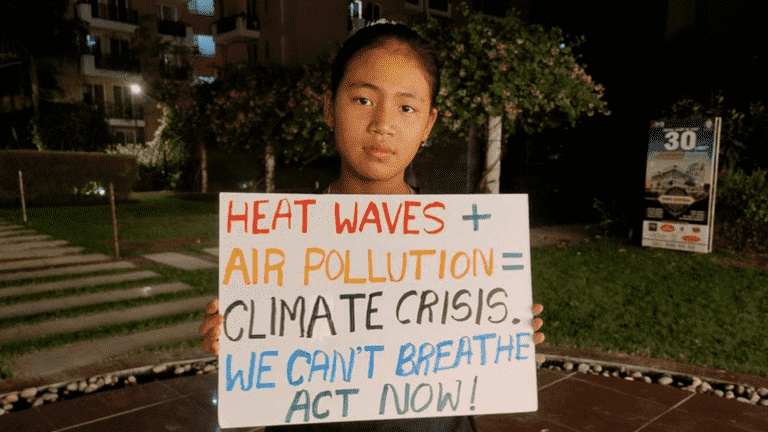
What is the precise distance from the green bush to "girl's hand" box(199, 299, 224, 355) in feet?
31.0

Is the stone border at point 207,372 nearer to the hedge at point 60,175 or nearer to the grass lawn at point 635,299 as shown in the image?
the grass lawn at point 635,299

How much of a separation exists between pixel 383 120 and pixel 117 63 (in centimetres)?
3659

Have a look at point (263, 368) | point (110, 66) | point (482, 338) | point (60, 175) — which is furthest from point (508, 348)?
point (110, 66)

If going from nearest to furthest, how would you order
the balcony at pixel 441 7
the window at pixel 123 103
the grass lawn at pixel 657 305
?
the grass lawn at pixel 657 305 < the balcony at pixel 441 7 < the window at pixel 123 103

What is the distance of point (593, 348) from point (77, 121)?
80.4 ft

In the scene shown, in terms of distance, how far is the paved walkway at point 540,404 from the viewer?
2.81 m

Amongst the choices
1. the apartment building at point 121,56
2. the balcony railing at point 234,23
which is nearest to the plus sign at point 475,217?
the balcony railing at point 234,23

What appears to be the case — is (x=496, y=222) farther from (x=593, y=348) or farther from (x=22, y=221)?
(x=22, y=221)

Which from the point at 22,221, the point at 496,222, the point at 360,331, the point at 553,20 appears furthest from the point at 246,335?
the point at 553,20

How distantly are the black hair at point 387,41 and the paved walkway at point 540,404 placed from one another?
6.60 feet

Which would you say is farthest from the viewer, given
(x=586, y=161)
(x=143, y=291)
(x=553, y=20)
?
(x=553, y=20)

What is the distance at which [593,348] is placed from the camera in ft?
13.3

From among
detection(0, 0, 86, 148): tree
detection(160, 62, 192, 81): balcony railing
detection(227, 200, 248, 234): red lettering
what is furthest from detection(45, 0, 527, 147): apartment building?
detection(227, 200, 248, 234): red lettering

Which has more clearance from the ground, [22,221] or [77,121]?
[77,121]
